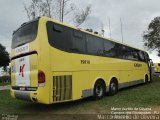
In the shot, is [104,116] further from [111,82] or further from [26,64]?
[111,82]

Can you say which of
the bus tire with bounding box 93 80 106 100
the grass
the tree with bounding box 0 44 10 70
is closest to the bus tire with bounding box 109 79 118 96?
the bus tire with bounding box 93 80 106 100

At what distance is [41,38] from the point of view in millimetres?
10250

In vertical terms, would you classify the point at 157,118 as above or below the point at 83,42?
below

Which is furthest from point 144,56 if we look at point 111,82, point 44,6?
point 44,6

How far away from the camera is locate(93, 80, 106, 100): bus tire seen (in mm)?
12969

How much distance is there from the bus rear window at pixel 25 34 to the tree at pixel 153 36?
2328cm

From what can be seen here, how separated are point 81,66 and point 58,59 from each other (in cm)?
165

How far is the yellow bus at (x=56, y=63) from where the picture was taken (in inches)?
400

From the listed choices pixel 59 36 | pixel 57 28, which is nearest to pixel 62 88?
pixel 59 36

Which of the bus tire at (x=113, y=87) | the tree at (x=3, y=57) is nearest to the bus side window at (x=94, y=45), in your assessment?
the bus tire at (x=113, y=87)

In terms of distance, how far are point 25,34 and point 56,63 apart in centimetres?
183

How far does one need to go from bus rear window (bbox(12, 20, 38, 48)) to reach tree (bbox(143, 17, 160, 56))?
23.3m

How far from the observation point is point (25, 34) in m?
11.1

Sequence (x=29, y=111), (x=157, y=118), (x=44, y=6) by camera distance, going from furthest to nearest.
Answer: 1. (x=44, y=6)
2. (x=29, y=111)
3. (x=157, y=118)
